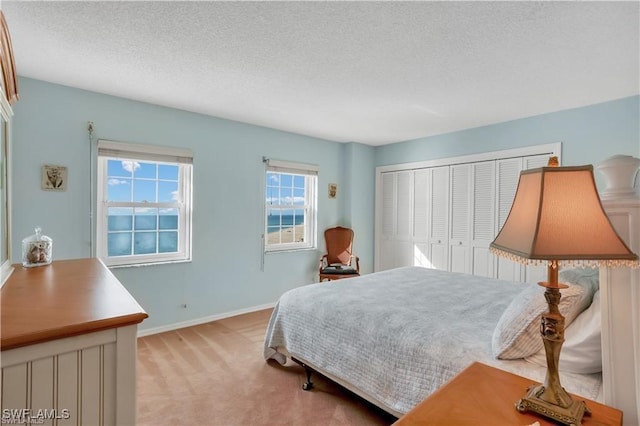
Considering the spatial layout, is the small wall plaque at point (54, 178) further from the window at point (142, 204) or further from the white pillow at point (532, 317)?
the white pillow at point (532, 317)

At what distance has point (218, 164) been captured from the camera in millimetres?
3844

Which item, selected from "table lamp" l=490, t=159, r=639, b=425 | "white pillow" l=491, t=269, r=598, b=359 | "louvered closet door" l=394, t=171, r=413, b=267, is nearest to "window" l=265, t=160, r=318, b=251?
"louvered closet door" l=394, t=171, r=413, b=267

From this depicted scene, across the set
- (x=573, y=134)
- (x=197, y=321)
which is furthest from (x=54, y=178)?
(x=573, y=134)

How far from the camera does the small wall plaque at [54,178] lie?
111 inches

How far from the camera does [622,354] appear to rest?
1022 millimetres

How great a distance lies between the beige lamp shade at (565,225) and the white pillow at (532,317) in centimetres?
63

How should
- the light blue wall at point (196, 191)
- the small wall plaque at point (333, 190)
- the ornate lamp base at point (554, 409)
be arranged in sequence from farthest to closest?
the small wall plaque at point (333, 190)
the light blue wall at point (196, 191)
the ornate lamp base at point (554, 409)

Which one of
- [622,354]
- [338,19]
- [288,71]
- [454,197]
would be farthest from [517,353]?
[454,197]

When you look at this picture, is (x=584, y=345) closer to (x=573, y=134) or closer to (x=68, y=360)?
(x=68, y=360)

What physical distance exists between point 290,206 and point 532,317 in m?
3.59

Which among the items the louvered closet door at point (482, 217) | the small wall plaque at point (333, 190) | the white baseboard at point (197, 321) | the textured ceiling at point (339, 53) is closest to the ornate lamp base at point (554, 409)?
the textured ceiling at point (339, 53)

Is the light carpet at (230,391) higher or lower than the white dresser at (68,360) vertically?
lower

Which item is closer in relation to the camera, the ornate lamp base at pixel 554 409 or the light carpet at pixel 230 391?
the ornate lamp base at pixel 554 409

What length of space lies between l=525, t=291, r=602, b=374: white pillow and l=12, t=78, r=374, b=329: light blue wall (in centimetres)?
341
